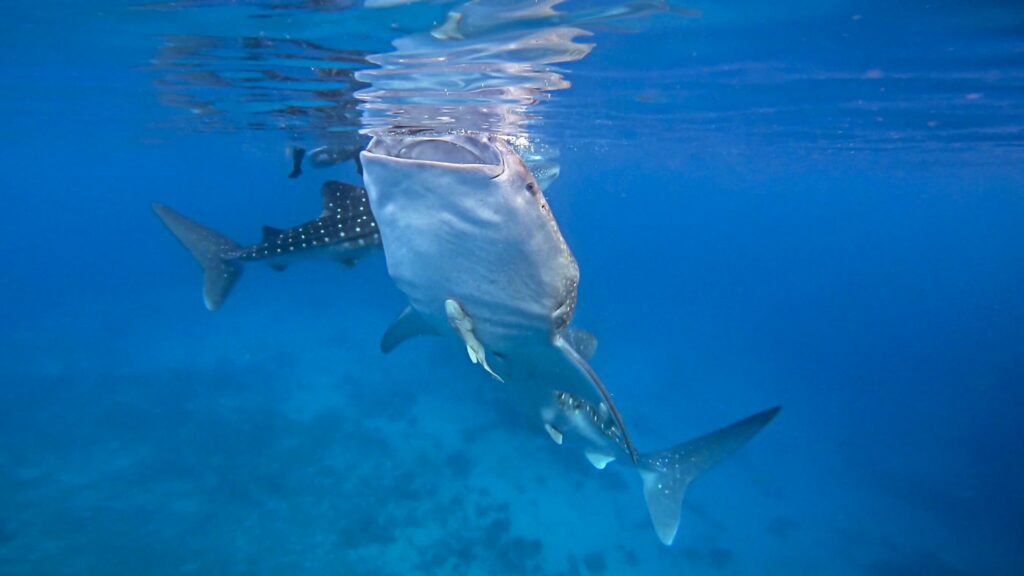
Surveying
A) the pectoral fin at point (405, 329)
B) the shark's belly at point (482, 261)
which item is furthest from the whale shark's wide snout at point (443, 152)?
the pectoral fin at point (405, 329)

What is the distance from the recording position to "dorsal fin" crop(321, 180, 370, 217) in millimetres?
10352

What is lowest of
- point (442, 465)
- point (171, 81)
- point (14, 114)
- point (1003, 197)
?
point (1003, 197)

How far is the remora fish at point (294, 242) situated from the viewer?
995 cm

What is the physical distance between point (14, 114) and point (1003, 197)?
71040mm

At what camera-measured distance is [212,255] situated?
10.2 meters

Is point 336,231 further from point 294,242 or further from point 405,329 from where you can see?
point 405,329

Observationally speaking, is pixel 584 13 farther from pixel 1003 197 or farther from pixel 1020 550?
pixel 1003 197

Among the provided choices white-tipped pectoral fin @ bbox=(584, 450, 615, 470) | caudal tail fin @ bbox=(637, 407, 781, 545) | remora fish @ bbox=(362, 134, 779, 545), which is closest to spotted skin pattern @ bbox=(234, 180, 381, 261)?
white-tipped pectoral fin @ bbox=(584, 450, 615, 470)

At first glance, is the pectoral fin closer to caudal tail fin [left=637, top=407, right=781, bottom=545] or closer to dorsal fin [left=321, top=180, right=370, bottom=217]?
caudal tail fin [left=637, top=407, right=781, bottom=545]

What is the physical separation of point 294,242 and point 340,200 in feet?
3.82

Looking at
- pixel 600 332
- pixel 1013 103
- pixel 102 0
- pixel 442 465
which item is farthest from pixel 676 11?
pixel 600 332

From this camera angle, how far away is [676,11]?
8.05 meters

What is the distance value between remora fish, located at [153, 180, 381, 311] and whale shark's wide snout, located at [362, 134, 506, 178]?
7.31 m

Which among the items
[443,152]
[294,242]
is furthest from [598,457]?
[294,242]
